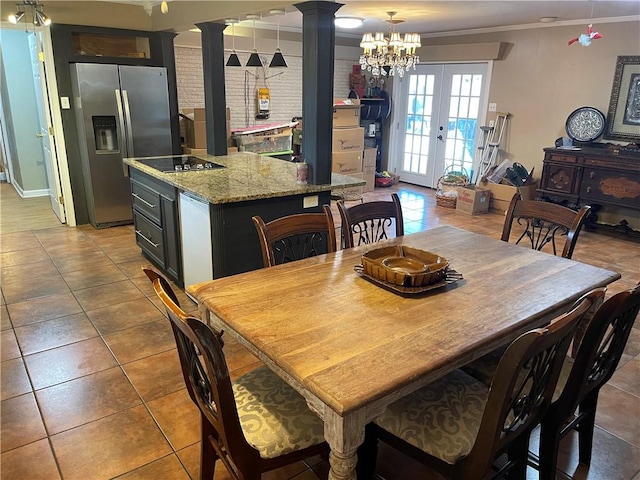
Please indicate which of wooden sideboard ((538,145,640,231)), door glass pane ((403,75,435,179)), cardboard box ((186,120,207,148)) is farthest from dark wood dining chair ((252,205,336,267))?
door glass pane ((403,75,435,179))

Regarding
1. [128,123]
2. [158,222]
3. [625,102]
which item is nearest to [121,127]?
[128,123]

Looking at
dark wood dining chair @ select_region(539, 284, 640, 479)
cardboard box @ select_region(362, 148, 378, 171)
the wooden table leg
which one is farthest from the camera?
cardboard box @ select_region(362, 148, 378, 171)

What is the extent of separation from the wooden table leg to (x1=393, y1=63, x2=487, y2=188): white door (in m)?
6.35

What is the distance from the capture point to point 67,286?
3729 mm

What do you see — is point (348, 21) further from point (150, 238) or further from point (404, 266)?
point (404, 266)

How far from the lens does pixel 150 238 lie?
404 cm

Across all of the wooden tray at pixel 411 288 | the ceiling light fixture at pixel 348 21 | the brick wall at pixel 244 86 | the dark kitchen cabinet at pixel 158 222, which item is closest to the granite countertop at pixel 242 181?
the dark kitchen cabinet at pixel 158 222

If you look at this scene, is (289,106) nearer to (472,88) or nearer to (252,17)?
(472,88)

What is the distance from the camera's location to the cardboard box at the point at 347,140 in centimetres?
677

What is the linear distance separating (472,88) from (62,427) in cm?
653

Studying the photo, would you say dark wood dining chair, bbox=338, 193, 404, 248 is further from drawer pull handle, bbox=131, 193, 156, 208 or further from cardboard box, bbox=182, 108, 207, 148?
cardboard box, bbox=182, 108, 207, 148

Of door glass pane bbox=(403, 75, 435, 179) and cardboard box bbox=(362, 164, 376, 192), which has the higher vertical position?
door glass pane bbox=(403, 75, 435, 179)

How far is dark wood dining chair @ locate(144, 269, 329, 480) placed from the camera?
4.37 feet

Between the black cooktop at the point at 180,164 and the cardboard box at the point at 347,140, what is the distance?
2785 mm
